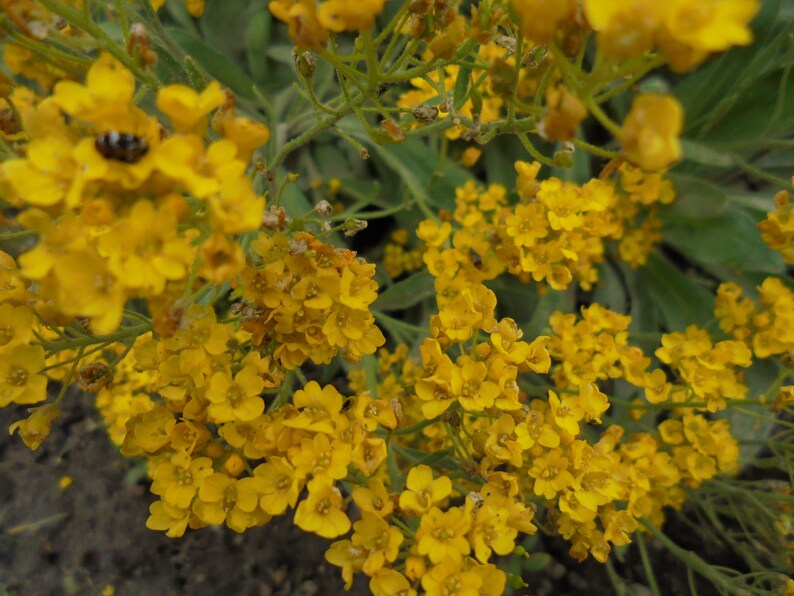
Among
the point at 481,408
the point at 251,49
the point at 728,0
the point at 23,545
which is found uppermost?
the point at 728,0

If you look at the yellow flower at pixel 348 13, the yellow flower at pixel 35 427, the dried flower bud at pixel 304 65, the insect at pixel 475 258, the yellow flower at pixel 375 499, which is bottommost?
the yellow flower at pixel 35 427

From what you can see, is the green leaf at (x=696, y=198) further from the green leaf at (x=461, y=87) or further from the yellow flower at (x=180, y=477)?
the yellow flower at (x=180, y=477)

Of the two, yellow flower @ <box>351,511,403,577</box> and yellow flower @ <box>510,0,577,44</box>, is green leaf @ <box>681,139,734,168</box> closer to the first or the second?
yellow flower @ <box>510,0,577,44</box>

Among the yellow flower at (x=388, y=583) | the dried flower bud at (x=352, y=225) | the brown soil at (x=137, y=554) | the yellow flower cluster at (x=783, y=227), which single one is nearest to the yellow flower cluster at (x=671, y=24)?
the dried flower bud at (x=352, y=225)

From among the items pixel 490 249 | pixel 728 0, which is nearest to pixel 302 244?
pixel 490 249

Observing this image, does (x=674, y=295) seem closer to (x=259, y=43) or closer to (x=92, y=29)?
(x=259, y=43)

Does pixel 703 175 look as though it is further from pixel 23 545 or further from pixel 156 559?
pixel 23 545
